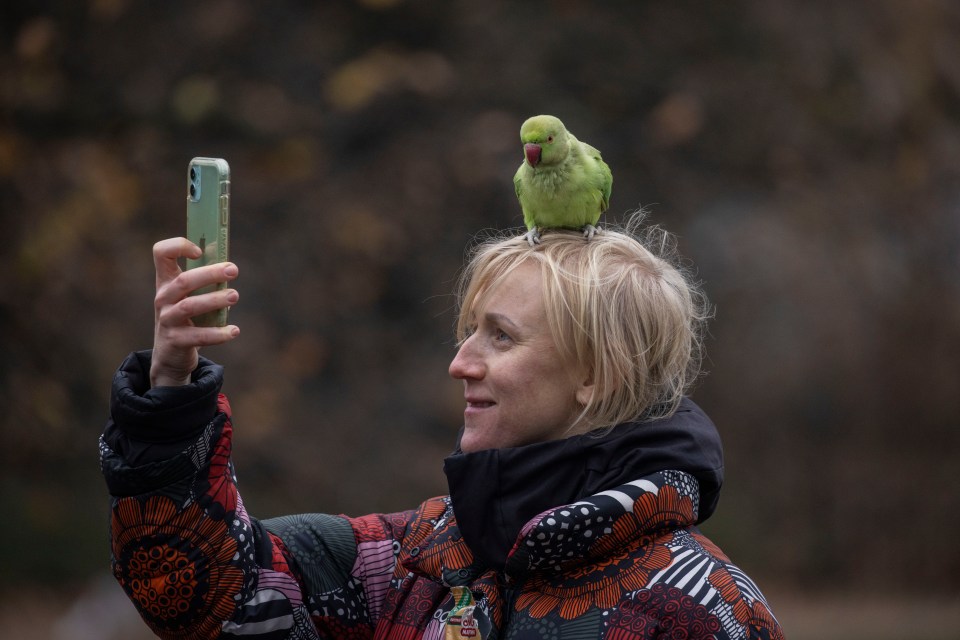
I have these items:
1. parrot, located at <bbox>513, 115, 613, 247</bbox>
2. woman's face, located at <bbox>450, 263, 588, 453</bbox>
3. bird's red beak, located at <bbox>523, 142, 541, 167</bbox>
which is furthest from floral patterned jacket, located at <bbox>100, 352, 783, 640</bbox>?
bird's red beak, located at <bbox>523, 142, 541, 167</bbox>

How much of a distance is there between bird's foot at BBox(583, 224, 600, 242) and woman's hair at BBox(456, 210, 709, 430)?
6 centimetres

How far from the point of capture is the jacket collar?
6.34ft

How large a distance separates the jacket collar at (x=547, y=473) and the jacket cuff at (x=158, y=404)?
463 millimetres

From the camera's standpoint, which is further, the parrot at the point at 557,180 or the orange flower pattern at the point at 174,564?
the parrot at the point at 557,180

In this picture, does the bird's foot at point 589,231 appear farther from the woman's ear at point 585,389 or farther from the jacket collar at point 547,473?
the jacket collar at point 547,473

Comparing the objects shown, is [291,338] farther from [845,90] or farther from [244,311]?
[845,90]

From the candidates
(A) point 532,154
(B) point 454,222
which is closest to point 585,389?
(A) point 532,154

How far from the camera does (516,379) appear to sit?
6.81 feet

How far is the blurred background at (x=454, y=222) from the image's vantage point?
648cm

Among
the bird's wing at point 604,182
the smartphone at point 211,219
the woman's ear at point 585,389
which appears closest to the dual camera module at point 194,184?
the smartphone at point 211,219

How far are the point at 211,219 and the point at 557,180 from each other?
110cm

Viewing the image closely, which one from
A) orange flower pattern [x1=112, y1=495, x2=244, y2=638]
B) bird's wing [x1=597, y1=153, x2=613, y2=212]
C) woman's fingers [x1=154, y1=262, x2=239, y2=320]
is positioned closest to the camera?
woman's fingers [x1=154, y1=262, x2=239, y2=320]

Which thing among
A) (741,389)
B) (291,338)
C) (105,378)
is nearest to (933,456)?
(741,389)

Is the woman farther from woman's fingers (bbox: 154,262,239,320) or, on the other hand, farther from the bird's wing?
the bird's wing
